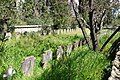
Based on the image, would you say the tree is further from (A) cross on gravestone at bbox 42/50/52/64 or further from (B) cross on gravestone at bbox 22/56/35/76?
(B) cross on gravestone at bbox 22/56/35/76

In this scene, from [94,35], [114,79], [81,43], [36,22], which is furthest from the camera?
[36,22]

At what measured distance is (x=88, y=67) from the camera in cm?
767

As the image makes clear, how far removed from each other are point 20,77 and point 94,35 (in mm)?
4558

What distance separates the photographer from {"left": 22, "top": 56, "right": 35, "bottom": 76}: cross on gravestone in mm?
7535

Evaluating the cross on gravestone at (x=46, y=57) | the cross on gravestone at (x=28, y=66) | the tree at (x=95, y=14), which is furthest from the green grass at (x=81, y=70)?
the tree at (x=95, y=14)

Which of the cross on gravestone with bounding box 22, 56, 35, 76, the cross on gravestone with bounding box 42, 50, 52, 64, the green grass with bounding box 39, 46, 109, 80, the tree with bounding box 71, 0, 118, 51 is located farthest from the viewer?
the tree with bounding box 71, 0, 118, 51

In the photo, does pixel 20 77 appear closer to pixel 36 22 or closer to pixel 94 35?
pixel 94 35

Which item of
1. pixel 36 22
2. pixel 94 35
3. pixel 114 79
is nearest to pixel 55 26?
pixel 36 22

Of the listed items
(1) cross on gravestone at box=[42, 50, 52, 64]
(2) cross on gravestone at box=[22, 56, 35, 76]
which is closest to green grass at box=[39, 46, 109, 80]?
(2) cross on gravestone at box=[22, 56, 35, 76]

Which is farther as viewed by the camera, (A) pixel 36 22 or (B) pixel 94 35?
(A) pixel 36 22

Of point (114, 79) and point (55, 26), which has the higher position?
point (114, 79)

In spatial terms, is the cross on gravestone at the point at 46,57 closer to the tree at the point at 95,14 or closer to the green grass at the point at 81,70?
the green grass at the point at 81,70

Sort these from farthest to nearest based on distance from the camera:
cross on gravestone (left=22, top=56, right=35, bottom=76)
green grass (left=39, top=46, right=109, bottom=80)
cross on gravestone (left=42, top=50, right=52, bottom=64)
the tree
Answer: the tree → cross on gravestone (left=42, top=50, right=52, bottom=64) → cross on gravestone (left=22, top=56, right=35, bottom=76) → green grass (left=39, top=46, right=109, bottom=80)

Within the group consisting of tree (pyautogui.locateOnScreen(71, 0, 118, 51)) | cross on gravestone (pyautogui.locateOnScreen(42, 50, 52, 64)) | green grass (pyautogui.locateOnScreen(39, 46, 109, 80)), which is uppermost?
tree (pyautogui.locateOnScreen(71, 0, 118, 51))
